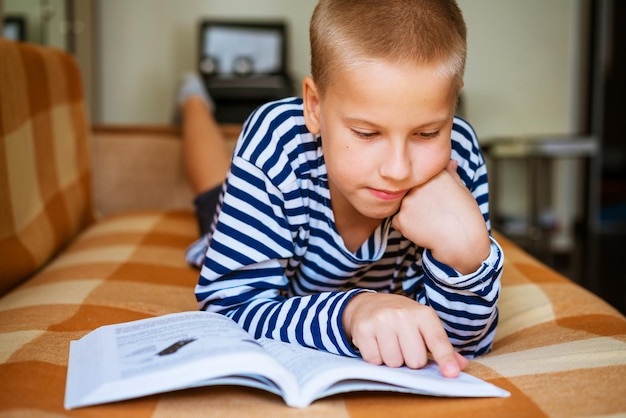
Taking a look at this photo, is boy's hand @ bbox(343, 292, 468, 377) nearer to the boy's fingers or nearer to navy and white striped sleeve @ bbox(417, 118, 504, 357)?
the boy's fingers

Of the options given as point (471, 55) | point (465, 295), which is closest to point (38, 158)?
point (465, 295)

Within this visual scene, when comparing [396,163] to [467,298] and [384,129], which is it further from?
[467,298]

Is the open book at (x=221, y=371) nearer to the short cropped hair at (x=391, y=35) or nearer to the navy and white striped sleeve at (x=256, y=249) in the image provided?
the navy and white striped sleeve at (x=256, y=249)

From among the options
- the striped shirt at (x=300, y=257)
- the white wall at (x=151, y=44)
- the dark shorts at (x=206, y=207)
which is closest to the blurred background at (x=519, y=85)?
the white wall at (x=151, y=44)

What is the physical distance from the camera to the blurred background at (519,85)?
343 cm

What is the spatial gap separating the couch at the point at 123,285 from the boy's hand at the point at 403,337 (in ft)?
0.13

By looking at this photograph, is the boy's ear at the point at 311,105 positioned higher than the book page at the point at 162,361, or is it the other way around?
the boy's ear at the point at 311,105

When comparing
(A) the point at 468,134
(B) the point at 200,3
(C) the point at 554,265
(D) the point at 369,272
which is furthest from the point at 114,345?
(B) the point at 200,3

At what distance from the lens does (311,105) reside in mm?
873

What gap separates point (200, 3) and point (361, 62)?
3057mm

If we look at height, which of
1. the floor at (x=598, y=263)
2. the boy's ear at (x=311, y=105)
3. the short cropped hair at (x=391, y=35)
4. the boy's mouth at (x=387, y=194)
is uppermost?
the short cropped hair at (x=391, y=35)

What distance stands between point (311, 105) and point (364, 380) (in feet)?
1.21

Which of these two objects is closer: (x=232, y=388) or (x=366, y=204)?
(x=232, y=388)

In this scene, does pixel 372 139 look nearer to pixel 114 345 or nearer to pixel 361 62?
pixel 361 62
